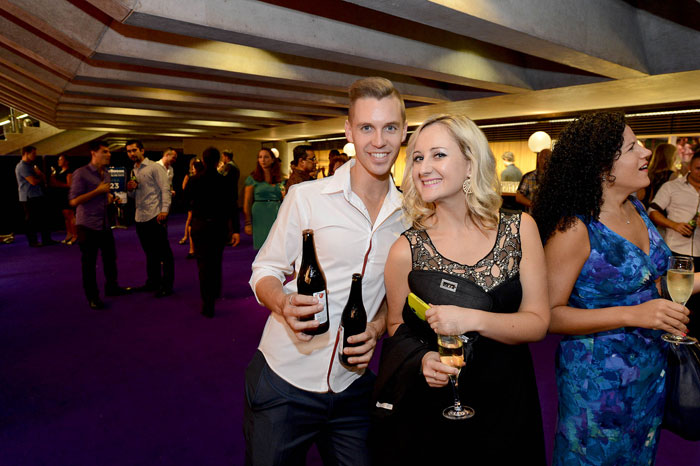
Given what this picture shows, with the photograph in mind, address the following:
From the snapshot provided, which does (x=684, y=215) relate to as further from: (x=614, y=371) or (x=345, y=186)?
(x=345, y=186)

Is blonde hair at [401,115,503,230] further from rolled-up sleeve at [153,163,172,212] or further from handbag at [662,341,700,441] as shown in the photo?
rolled-up sleeve at [153,163,172,212]

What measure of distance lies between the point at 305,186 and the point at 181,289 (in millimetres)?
4832

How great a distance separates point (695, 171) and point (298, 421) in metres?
4.11

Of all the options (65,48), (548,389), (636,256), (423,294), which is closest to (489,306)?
(423,294)

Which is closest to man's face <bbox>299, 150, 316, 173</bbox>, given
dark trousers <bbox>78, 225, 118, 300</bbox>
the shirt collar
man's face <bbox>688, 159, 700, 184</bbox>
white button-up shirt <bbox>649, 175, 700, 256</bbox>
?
dark trousers <bbox>78, 225, 118, 300</bbox>

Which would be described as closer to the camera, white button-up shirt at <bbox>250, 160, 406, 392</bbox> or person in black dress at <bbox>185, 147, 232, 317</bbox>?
white button-up shirt at <bbox>250, 160, 406, 392</bbox>

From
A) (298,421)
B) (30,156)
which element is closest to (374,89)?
(298,421)

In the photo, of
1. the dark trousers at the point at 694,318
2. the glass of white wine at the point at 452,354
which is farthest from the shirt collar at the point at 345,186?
the dark trousers at the point at 694,318

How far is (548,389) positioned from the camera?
3.18 meters

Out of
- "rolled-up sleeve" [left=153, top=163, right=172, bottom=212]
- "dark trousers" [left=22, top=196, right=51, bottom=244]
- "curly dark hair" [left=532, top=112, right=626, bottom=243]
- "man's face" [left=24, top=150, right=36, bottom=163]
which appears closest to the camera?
"curly dark hair" [left=532, top=112, right=626, bottom=243]

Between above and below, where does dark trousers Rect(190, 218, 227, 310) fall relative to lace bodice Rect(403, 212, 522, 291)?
below

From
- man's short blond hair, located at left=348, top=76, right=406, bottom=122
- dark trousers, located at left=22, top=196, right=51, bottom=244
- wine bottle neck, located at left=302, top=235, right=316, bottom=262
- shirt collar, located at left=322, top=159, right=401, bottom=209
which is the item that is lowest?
dark trousers, located at left=22, top=196, right=51, bottom=244

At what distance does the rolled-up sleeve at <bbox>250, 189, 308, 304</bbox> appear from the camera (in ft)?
5.22

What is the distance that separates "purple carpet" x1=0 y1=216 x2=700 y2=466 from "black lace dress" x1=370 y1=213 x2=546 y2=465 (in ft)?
4.67
